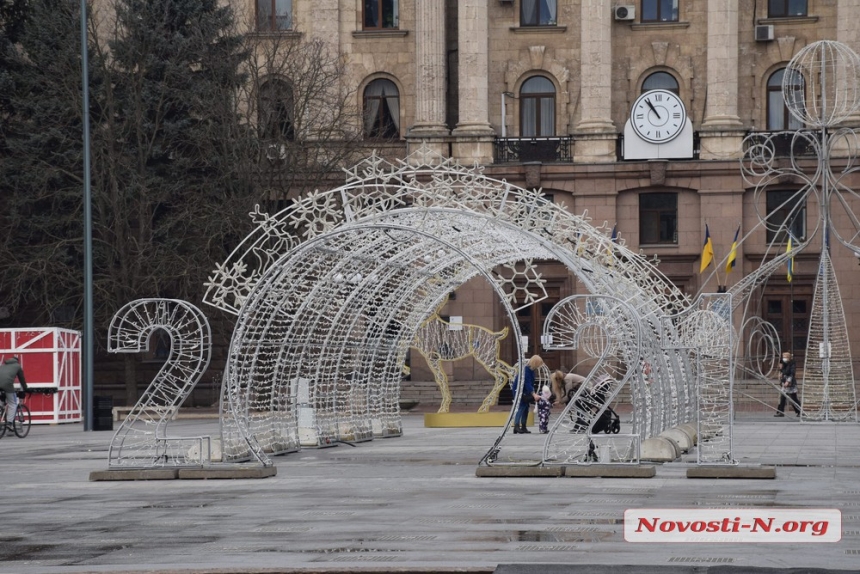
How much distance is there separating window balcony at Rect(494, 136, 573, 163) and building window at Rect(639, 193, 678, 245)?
11.5ft

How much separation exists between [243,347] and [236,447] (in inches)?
65.2

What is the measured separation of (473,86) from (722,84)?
900 cm

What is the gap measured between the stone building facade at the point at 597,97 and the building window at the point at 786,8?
0.05 metres

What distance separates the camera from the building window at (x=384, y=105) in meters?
64.0

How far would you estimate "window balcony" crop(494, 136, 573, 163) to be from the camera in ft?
207

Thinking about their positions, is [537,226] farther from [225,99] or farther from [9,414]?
[225,99]

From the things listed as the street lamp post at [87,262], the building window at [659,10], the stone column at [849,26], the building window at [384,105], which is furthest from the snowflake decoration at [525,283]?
the stone column at [849,26]

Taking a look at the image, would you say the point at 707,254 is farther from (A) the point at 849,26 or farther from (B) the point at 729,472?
(B) the point at 729,472

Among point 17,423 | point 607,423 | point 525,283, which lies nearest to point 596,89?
point 525,283

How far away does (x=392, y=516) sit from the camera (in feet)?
60.9

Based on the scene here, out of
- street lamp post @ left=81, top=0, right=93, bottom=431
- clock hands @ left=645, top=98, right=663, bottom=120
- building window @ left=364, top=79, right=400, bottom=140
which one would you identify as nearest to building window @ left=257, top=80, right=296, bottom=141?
building window @ left=364, top=79, right=400, bottom=140

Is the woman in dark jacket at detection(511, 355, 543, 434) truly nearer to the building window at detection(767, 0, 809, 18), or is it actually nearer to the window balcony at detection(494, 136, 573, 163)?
the window balcony at detection(494, 136, 573, 163)

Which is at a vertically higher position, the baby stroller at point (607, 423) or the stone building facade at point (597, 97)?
the stone building facade at point (597, 97)

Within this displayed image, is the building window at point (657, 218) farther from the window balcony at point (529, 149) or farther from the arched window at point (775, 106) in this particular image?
the arched window at point (775, 106)
